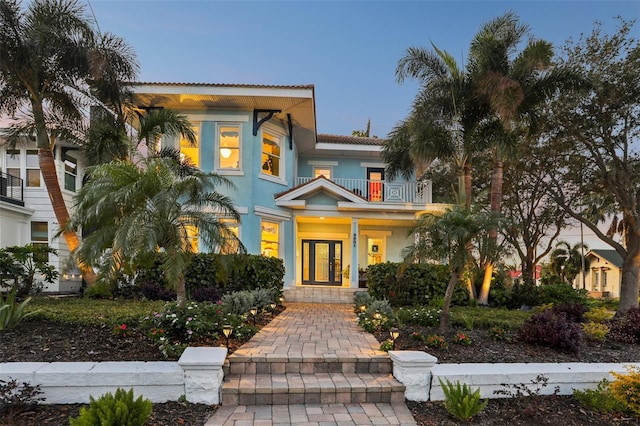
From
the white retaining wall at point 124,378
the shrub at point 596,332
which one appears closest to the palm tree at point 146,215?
the white retaining wall at point 124,378

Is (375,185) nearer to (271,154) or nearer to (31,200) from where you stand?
(271,154)

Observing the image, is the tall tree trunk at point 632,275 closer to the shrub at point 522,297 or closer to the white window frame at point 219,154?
the shrub at point 522,297

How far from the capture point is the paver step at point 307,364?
4797mm

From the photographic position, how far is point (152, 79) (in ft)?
38.2

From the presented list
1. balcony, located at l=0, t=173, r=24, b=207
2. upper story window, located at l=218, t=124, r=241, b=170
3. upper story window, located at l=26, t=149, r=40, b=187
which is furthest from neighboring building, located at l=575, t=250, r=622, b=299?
balcony, located at l=0, t=173, r=24, b=207

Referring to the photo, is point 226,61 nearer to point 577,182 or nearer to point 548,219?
point 577,182

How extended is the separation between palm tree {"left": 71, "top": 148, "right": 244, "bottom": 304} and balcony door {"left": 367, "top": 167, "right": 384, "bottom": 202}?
963 cm

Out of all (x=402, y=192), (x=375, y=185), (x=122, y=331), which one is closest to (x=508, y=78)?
(x=402, y=192)

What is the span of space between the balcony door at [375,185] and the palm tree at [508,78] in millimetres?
5428

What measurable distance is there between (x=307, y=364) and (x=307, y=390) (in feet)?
2.07

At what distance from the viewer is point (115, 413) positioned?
3.08 meters

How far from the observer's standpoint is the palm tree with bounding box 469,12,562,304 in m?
9.34

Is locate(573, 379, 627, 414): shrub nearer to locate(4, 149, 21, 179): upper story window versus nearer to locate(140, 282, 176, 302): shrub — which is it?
locate(140, 282, 176, 302): shrub

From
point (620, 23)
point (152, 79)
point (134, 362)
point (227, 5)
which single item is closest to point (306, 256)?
point (152, 79)
